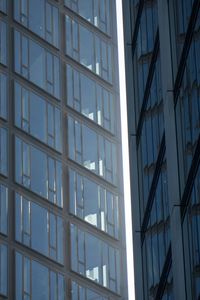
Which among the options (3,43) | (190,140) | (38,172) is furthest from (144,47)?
(3,43)

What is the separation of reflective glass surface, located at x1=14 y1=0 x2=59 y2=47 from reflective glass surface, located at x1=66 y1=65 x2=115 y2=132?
2280 mm

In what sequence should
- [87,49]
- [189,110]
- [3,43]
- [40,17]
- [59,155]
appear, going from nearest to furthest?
[189,110] < [3,43] < [59,155] < [40,17] < [87,49]

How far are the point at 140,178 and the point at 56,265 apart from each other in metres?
30.3

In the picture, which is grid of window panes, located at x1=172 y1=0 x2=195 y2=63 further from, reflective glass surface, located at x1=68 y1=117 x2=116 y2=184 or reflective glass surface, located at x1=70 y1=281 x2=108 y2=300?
reflective glass surface, located at x1=68 y1=117 x2=116 y2=184

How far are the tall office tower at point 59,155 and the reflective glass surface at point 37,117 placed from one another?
0.06 m

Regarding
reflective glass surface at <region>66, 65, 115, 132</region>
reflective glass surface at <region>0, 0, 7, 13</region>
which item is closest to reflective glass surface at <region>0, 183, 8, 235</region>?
reflective glass surface at <region>66, 65, 115, 132</region>

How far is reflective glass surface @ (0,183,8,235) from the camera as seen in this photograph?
188 feet

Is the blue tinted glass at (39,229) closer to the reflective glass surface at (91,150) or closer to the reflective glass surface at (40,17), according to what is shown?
the reflective glass surface at (91,150)

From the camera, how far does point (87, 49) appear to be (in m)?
66.7

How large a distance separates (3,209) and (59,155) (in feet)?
19.4

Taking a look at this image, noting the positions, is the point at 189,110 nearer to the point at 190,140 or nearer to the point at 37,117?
the point at 190,140

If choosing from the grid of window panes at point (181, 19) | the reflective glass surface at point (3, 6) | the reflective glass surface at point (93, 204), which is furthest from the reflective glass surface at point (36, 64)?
the grid of window panes at point (181, 19)

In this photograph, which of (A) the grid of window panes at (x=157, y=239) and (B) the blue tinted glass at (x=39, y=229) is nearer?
(A) the grid of window panes at (x=157, y=239)

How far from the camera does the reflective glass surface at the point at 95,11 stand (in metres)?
67.8
